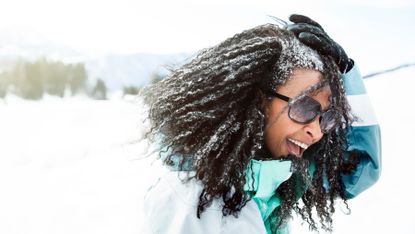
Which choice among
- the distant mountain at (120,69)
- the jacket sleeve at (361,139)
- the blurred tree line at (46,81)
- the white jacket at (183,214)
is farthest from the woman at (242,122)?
the distant mountain at (120,69)

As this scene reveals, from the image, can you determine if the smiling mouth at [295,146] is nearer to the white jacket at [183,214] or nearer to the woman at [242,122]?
the woman at [242,122]

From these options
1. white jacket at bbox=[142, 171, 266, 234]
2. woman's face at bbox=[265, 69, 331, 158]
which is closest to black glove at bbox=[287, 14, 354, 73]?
woman's face at bbox=[265, 69, 331, 158]

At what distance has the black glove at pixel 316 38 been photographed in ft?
5.62

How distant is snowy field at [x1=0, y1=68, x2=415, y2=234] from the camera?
343 cm

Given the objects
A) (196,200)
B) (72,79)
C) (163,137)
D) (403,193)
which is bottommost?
(72,79)

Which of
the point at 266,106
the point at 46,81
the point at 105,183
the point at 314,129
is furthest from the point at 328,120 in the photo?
the point at 46,81

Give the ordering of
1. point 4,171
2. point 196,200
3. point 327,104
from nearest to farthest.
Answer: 1. point 196,200
2. point 327,104
3. point 4,171

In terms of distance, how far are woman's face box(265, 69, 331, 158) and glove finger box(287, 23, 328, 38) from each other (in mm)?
190

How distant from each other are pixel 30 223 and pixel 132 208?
3.07 feet

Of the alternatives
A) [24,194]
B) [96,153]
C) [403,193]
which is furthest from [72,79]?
[403,193]

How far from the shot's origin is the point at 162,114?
1675 millimetres

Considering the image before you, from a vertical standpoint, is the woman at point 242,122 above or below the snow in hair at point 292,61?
below

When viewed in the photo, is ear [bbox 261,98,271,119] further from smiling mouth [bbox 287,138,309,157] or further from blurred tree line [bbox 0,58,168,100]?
blurred tree line [bbox 0,58,168,100]

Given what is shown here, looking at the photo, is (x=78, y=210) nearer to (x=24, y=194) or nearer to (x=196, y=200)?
(x=24, y=194)
